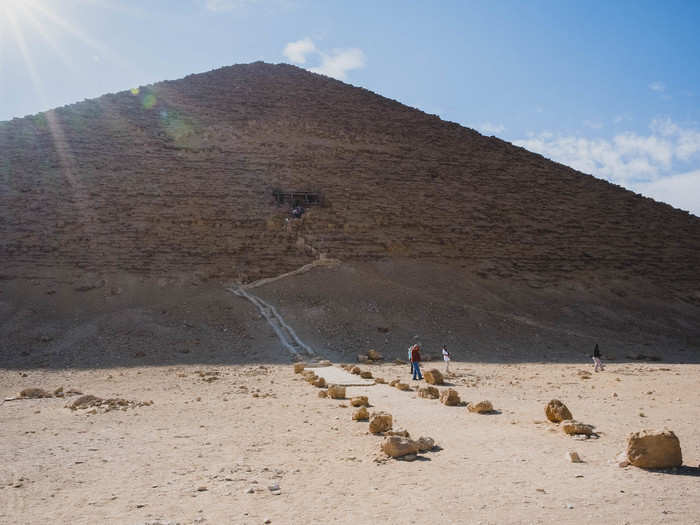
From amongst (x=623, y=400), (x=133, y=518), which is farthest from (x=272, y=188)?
(x=133, y=518)

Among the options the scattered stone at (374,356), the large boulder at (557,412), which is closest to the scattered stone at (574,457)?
the large boulder at (557,412)

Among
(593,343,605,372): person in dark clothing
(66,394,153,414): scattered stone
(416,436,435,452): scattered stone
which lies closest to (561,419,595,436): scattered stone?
(416,436,435,452): scattered stone

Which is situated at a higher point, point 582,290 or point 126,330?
point 582,290

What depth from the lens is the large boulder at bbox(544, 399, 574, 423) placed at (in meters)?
5.78

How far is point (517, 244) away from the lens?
21578mm

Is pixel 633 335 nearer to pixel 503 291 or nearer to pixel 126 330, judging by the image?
pixel 503 291

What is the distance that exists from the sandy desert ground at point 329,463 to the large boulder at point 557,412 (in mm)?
156

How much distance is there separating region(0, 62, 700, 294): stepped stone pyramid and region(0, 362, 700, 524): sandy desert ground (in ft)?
33.7

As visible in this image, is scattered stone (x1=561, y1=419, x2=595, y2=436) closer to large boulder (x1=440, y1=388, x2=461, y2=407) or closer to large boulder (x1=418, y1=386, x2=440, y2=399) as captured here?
large boulder (x1=440, y1=388, x2=461, y2=407)

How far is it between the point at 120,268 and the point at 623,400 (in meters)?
14.3

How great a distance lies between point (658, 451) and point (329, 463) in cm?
259

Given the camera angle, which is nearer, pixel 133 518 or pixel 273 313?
pixel 133 518

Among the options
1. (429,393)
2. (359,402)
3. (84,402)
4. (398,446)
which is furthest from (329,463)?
(84,402)

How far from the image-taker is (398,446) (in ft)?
15.3
